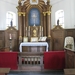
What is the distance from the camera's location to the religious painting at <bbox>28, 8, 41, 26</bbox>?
38.3 ft

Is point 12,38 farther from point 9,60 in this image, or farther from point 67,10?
point 9,60

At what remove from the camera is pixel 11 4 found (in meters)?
11.9

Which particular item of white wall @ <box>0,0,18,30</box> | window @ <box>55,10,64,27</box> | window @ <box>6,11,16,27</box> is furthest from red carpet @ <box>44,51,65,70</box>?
window @ <box>6,11,16,27</box>

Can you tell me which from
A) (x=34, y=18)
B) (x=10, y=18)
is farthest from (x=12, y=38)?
(x=34, y=18)

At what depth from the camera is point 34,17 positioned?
11688mm

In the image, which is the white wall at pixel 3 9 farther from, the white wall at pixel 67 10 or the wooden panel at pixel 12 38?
the white wall at pixel 67 10

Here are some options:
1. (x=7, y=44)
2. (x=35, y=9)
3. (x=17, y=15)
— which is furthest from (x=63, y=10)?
(x=7, y=44)

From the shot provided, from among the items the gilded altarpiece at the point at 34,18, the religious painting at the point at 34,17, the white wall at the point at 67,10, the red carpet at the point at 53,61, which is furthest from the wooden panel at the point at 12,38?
the red carpet at the point at 53,61

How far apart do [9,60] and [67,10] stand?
676 cm

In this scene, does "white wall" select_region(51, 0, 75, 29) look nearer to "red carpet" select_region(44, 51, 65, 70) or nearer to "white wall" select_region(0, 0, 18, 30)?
"white wall" select_region(0, 0, 18, 30)

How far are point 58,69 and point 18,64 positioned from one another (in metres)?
1.65

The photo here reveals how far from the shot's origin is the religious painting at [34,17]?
11.7 m

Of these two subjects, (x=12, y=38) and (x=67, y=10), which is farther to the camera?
(x=12, y=38)

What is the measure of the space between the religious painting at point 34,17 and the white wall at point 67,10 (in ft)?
3.90
